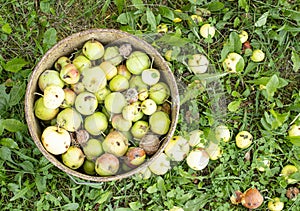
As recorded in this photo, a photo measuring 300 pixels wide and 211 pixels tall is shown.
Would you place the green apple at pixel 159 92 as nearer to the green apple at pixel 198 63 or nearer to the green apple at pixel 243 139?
the green apple at pixel 198 63

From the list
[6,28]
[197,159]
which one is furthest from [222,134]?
[6,28]

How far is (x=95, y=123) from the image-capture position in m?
3.14

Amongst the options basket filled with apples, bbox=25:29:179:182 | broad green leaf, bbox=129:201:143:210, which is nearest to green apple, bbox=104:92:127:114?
basket filled with apples, bbox=25:29:179:182

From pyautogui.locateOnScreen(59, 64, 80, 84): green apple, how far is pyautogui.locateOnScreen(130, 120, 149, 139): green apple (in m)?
0.49

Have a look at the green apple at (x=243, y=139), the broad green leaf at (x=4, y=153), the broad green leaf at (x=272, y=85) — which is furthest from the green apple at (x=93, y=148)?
the broad green leaf at (x=272, y=85)

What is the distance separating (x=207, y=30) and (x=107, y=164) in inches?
49.9

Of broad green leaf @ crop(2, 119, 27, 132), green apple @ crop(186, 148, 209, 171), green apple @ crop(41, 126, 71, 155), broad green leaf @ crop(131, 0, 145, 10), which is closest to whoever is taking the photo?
green apple @ crop(41, 126, 71, 155)

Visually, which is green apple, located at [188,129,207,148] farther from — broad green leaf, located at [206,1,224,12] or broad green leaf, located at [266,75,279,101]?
broad green leaf, located at [206,1,224,12]

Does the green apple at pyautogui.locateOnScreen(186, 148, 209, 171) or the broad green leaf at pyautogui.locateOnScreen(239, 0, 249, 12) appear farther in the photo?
the broad green leaf at pyautogui.locateOnScreen(239, 0, 249, 12)

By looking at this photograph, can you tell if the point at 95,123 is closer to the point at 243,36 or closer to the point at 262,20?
the point at 243,36

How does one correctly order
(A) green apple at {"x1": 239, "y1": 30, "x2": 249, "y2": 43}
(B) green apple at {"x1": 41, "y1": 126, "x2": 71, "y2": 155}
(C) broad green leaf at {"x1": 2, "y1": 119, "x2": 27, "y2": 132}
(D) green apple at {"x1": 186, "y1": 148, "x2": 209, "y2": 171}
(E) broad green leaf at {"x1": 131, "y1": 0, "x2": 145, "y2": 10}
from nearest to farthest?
(B) green apple at {"x1": 41, "y1": 126, "x2": 71, "y2": 155} < (C) broad green leaf at {"x1": 2, "y1": 119, "x2": 27, "y2": 132} < (D) green apple at {"x1": 186, "y1": 148, "x2": 209, "y2": 171} < (E) broad green leaf at {"x1": 131, "y1": 0, "x2": 145, "y2": 10} < (A) green apple at {"x1": 239, "y1": 30, "x2": 249, "y2": 43}

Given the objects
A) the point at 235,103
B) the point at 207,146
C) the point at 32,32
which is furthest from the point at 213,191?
the point at 32,32

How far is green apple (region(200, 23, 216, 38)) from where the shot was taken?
142 inches

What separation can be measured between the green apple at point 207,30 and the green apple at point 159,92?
0.61 meters
